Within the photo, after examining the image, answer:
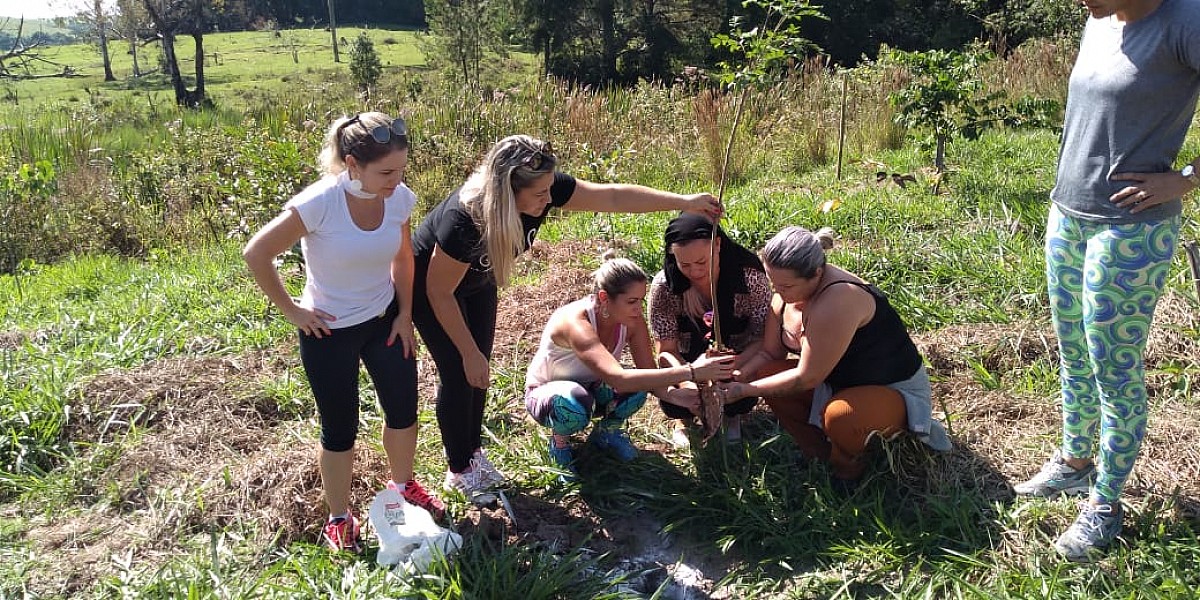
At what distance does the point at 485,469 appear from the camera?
303 cm

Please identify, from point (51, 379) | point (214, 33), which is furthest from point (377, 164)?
point (214, 33)

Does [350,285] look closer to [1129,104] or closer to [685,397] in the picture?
[685,397]

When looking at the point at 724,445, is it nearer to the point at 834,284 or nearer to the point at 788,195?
the point at 834,284

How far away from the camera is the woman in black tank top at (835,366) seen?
8.72 ft

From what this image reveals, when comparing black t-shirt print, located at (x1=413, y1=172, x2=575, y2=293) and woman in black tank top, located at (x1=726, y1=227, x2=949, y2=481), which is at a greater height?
black t-shirt print, located at (x1=413, y1=172, x2=575, y2=293)

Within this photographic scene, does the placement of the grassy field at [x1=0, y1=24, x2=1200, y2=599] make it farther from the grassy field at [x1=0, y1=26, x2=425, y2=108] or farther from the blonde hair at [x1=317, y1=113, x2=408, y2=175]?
the grassy field at [x1=0, y1=26, x2=425, y2=108]

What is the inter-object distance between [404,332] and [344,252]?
0.35m

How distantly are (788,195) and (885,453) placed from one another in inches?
125

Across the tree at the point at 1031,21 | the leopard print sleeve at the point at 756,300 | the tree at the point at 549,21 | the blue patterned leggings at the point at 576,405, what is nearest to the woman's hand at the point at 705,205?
the leopard print sleeve at the point at 756,300

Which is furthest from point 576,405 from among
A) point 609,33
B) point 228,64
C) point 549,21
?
point 228,64

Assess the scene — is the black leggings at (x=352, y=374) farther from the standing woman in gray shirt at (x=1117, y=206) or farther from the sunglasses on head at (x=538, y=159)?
the standing woman in gray shirt at (x=1117, y=206)

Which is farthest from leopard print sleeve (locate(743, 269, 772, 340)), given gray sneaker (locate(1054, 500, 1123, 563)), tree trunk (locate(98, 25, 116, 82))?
tree trunk (locate(98, 25, 116, 82))

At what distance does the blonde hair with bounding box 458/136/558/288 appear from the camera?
8.11ft

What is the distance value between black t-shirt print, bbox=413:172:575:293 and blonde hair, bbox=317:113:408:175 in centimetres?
28
